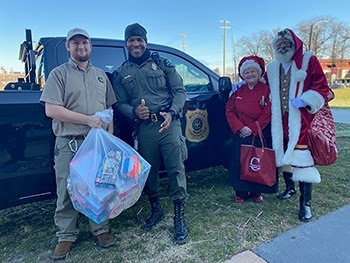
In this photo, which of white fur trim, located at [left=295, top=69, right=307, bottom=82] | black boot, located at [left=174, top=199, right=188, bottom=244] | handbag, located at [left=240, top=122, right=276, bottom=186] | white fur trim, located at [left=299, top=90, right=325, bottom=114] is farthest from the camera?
handbag, located at [left=240, top=122, right=276, bottom=186]

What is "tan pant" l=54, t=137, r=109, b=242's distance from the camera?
216 cm

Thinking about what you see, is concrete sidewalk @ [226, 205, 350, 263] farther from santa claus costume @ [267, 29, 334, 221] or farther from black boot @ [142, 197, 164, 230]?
black boot @ [142, 197, 164, 230]

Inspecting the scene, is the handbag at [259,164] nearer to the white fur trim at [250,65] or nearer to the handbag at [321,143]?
the handbag at [321,143]

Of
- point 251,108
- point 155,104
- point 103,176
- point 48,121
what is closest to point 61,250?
point 103,176

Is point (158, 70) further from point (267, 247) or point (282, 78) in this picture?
point (267, 247)

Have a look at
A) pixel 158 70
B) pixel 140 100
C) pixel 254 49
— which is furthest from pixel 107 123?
pixel 254 49

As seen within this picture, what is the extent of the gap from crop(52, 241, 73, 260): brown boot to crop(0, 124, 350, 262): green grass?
0.05 metres

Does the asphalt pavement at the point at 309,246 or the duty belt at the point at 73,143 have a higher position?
the duty belt at the point at 73,143

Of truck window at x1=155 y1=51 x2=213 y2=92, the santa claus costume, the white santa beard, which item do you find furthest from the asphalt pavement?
truck window at x1=155 y1=51 x2=213 y2=92

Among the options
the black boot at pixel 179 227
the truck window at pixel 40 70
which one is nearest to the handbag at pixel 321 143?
the black boot at pixel 179 227

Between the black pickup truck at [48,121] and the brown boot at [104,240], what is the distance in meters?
0.56

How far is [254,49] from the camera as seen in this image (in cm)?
4266

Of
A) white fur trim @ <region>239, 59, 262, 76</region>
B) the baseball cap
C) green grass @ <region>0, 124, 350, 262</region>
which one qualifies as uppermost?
the baseball cap

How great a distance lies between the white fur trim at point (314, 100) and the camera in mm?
2469
